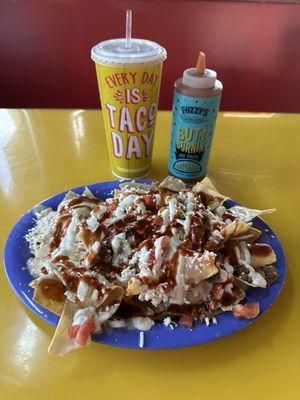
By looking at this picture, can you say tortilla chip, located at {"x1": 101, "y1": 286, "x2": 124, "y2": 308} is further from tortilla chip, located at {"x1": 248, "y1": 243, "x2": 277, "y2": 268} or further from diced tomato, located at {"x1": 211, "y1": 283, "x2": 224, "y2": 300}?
tortilla chip, located at {"x1": 248, "y1": 243, "x2": 277, "y2": 268}

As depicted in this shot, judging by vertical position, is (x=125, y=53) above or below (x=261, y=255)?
above

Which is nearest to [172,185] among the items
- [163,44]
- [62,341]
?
[62,341]

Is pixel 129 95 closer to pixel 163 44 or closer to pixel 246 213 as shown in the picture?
pixel 246 213

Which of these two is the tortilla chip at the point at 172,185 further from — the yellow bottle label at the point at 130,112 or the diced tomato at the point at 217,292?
the diced tomato at the point at 217,292

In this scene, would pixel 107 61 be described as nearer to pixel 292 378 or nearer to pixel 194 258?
pixel 194 258

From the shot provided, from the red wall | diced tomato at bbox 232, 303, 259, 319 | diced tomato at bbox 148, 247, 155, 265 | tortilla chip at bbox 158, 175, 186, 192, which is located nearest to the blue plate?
diced tomato at bbox 232, 303, 259, 319

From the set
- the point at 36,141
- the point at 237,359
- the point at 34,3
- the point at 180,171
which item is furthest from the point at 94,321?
the point at 34,3

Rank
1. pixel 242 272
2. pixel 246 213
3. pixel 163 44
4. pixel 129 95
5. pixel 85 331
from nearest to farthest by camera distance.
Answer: pixel 85 331, pixel 242 272, pixel 246 213, pixel 129 95, pixel 163 44
